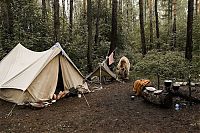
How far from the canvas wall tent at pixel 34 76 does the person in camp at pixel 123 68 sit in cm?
290

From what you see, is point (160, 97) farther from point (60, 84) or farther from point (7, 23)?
point (7, 23)

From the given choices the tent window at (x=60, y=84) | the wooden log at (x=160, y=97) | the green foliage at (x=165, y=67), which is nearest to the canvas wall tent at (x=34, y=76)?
the tent window at (x=60, y=84)

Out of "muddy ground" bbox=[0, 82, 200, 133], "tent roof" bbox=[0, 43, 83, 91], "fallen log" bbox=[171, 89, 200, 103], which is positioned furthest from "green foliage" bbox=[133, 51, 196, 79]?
"tent roof" bbox=[0, 43, 83, 91]

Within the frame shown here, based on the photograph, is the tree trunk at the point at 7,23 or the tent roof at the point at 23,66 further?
the tree trunk at the point at 7,23

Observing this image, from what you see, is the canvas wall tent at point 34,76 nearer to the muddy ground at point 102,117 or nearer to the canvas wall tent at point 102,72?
the muddy ground at point 102,117

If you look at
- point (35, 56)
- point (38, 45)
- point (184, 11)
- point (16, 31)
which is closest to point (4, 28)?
point (16, 31)

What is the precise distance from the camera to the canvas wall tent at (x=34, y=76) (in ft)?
33.6

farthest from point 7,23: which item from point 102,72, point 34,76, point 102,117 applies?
point 102,117

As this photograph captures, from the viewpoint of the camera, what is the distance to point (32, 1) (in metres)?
19.9

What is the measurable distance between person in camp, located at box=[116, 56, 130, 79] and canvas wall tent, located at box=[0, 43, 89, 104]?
9.52ft

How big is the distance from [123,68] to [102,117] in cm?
590

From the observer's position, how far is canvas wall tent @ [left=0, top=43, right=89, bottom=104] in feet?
33.6

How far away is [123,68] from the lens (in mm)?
14234

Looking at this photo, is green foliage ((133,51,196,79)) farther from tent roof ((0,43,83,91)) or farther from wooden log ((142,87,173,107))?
tent roof ((0,43,83,91))
